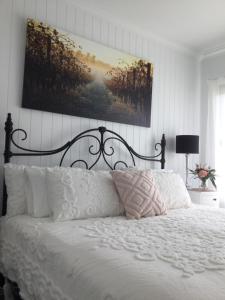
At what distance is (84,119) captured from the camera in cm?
258

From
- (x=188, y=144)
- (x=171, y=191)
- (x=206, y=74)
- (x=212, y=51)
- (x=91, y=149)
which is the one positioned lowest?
(x=171, y=191)

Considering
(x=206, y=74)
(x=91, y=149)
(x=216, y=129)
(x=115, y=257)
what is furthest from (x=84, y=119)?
(x=206, y=74)

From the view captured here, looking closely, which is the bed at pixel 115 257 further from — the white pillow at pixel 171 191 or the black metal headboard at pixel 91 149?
the black metal headboard at pixel 91 149

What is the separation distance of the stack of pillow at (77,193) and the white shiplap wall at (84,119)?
391mm

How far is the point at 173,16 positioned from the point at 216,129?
1.48m

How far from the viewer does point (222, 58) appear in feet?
11.2

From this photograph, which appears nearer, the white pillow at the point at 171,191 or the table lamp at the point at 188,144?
the white pillow at the point at 171,191

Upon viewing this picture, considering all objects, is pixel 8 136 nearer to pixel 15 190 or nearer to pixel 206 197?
pixel 15 190

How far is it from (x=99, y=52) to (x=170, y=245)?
81.0 inches

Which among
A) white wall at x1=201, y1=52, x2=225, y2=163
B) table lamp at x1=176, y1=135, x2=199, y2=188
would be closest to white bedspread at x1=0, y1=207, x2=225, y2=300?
table lamp at x1=176, y1=135, x2=199, y2=188

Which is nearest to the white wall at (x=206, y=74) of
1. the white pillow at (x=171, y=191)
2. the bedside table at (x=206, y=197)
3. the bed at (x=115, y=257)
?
the bedside table at (x=206, y=197)

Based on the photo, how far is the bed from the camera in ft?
2.85

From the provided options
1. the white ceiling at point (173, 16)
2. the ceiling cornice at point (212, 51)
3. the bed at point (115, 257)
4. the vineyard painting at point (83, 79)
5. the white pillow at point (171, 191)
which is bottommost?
the bed at point (115, 257)

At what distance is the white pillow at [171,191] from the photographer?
2289mm
